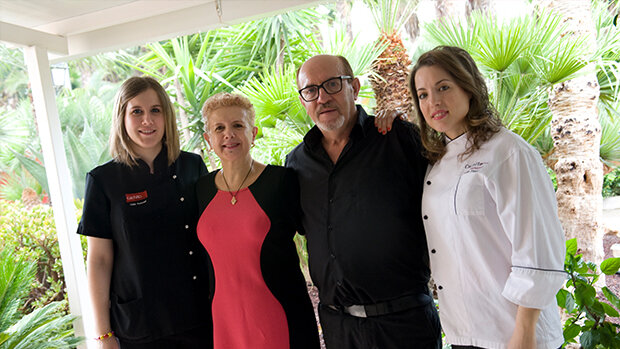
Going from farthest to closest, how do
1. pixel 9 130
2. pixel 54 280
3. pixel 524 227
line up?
1. pixel 9 130
2. pixel 54 280
3. pixel 524 227

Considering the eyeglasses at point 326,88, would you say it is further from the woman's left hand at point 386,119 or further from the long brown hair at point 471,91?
the long brown hair at point 471,91

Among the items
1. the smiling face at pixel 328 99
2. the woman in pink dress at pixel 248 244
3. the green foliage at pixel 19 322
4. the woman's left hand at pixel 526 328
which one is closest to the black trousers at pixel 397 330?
the woman in pink dress at pixel 248 244

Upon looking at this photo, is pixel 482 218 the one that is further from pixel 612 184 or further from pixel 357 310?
pixel 612 184

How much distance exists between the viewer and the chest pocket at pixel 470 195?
1.67 metres

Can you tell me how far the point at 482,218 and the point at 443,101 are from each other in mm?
446

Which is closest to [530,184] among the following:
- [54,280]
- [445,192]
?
[445,192]

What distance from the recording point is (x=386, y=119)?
84.7 inches

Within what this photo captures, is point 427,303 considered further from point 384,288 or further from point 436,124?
point 436,124

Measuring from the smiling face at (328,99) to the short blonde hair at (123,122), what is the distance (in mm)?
648

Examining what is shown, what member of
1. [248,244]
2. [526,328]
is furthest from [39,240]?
[526,328]

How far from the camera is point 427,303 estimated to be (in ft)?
6.70

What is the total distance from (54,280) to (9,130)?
4825 millimetres

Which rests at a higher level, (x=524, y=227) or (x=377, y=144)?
(x=377, y=144)

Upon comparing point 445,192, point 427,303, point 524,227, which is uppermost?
point 445,192
